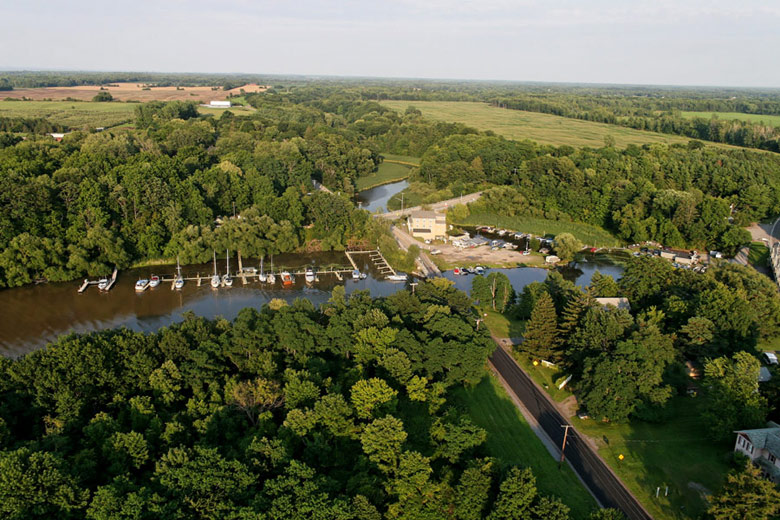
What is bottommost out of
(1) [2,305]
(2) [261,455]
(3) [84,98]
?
(1) [2,305]

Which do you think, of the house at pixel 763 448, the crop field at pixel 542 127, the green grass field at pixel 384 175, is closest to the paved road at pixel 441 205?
the green grass field at pixel 384 175

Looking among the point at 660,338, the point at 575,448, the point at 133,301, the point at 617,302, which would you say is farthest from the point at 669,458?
the point at 133,301

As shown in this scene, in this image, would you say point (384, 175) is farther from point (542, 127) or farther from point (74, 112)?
point (74, 112)

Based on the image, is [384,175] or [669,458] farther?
[384,175]

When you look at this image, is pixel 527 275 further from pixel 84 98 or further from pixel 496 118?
A: pixel 84 98

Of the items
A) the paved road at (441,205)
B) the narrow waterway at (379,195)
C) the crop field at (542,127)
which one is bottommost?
the narrow waterway at (379,195)

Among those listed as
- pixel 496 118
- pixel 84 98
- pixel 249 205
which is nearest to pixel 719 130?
pixel 496 118

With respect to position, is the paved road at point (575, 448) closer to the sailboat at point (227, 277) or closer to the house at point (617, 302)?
the house at point (617, 302)
